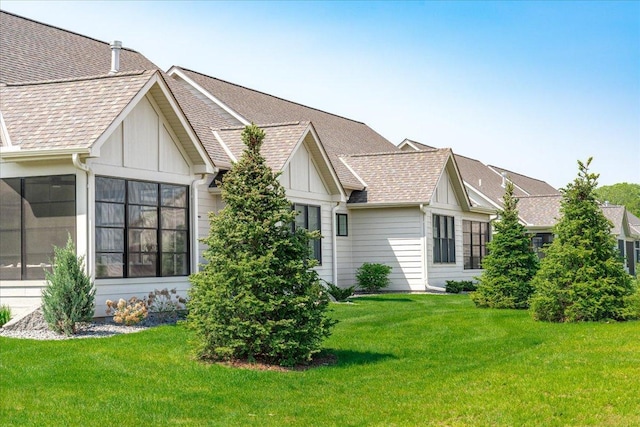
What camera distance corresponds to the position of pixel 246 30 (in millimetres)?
16000

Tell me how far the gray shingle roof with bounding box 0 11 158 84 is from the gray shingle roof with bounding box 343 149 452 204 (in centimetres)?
853

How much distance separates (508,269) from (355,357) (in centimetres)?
998

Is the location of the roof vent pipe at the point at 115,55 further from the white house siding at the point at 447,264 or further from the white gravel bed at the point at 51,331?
the white house siding at the point at 447,264

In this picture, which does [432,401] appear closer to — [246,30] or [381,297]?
[246,30]

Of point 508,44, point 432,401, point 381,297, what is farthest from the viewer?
point 381,297

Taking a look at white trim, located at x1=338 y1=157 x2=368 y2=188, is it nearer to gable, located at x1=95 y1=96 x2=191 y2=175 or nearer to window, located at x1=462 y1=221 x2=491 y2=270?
window, located at x1=462 y1=221 x2=491 y2=270

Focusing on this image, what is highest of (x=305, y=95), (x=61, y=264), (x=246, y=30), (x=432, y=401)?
(x=305, y=95)

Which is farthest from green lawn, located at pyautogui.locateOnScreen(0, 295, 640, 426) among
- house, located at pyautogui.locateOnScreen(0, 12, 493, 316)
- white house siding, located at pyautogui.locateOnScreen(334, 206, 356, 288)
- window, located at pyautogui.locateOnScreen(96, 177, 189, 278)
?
white house siding, located at pyautogui.locateOnScreen(334, 206, 356, 288)

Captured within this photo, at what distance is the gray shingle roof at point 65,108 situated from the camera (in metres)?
15.6

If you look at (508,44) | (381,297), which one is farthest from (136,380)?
(381,297)

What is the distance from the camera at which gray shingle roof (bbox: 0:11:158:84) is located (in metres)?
19.4

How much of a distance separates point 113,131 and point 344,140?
18765mm

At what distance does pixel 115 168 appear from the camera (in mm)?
16750

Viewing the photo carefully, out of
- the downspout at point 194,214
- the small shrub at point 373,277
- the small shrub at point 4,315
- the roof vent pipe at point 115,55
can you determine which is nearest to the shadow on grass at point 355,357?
the small shrub at point 4,315
